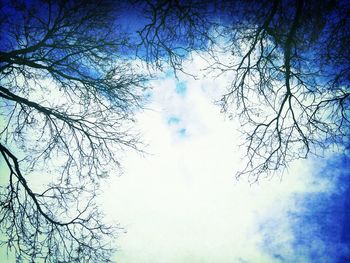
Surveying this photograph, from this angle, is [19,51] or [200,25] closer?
[19,51]

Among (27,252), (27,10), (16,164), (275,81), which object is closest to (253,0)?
(275,81)

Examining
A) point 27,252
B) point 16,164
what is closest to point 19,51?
point 16,164

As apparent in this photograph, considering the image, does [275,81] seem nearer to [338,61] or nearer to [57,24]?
[338,61]

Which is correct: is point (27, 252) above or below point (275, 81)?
below

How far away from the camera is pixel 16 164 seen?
4215 mm

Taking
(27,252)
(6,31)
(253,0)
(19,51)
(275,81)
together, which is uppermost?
(253,0)

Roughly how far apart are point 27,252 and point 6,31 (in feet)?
12.1

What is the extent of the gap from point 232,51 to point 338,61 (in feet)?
5.66

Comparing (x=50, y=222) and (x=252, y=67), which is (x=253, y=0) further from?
(x=50, y=222)

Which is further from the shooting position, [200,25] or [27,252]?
[200,25]

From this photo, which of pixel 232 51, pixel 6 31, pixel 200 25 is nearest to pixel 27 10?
pixel 6 31

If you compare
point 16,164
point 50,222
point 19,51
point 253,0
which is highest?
point 253,0

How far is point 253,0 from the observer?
4387mm

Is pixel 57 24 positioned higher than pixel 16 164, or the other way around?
pixel 57 24
